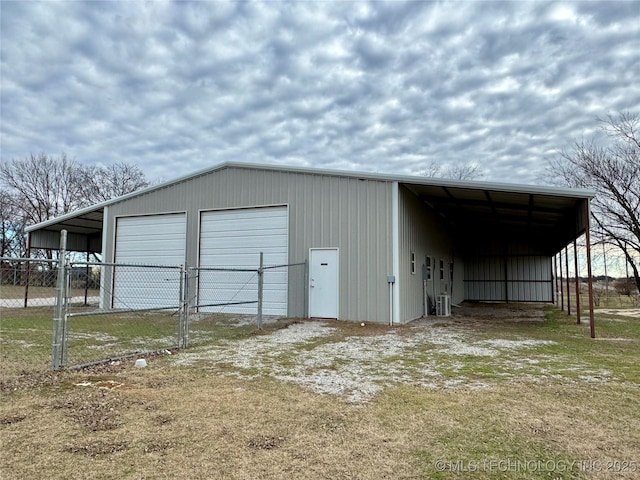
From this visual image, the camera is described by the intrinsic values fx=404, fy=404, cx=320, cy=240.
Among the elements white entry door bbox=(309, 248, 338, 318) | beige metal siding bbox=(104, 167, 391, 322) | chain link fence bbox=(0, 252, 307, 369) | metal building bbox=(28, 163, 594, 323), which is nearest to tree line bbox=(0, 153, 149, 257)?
chain link fence bbox=(0, 252, 307, 369)

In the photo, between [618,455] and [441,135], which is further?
[441,135]

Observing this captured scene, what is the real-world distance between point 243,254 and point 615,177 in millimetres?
18517

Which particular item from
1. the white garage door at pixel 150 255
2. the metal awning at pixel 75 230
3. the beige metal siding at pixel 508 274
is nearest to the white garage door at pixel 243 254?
the white garage door at pixel 150 255

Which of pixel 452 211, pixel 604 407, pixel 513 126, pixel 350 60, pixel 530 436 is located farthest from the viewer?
pixel 513 126

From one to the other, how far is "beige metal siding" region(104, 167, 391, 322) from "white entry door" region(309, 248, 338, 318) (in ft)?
0.65

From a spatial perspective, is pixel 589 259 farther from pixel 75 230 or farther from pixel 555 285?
pixel 75 230

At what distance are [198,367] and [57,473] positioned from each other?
3.06 metres

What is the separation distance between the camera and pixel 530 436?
10.4ft

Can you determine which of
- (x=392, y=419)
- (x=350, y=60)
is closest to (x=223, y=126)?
(x=350, y=60)

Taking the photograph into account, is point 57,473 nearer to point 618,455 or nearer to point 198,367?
point 198,367

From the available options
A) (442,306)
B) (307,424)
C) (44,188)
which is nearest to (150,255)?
(442,306)

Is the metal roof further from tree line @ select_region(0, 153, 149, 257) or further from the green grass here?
tree line @ select_region(0, 153, 149, 257)

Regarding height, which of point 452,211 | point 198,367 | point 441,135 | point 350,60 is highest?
point 441,135

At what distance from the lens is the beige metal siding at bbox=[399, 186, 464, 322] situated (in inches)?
431
